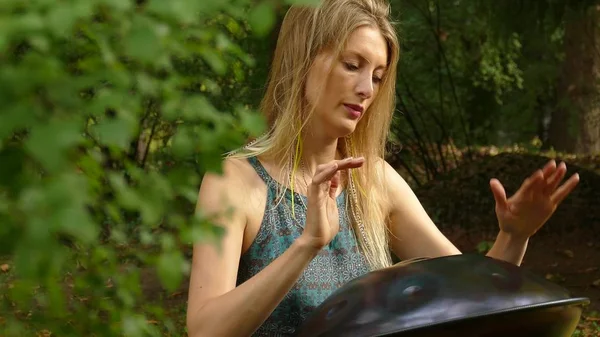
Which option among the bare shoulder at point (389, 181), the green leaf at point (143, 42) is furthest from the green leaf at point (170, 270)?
the bare shoulder at point (389, 181)

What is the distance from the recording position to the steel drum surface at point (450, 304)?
2.39 meters

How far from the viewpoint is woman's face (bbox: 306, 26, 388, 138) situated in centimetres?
310

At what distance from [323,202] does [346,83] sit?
668 mm

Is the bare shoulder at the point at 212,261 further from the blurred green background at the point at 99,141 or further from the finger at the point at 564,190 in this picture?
the finger at the point at 564,190

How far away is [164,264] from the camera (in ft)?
4.38

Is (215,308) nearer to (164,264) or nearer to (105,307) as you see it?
(105,307)

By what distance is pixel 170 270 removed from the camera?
133cm

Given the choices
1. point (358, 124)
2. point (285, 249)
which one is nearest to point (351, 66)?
point (358, 124)

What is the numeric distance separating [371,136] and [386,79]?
21 cm

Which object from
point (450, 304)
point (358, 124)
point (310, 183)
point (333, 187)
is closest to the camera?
point (450, 304)

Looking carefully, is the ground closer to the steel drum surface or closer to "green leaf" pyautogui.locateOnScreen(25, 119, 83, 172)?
the steel drum surface

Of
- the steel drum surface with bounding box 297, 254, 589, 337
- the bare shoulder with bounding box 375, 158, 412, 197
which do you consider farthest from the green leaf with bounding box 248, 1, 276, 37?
the bare shoulder with bounding box 375, 158, 412, 197

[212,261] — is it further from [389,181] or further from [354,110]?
[389,181]

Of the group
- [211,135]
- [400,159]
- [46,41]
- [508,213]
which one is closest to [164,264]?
[211,135]
